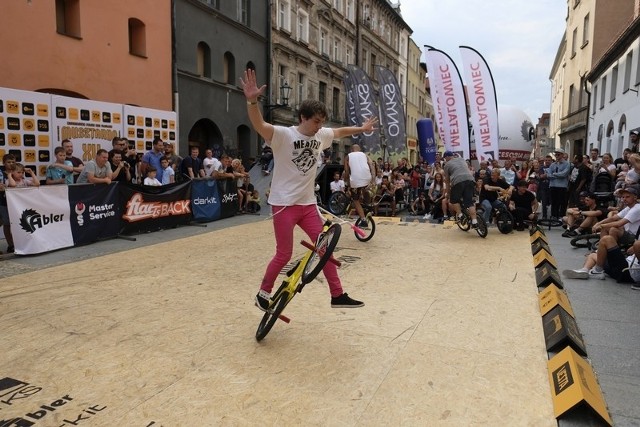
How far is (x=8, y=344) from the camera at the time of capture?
13.2 ft

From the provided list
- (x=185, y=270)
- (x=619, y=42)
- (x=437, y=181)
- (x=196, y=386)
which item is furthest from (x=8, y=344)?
(x=619, y=42)

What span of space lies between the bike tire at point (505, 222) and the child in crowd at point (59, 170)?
28.7 feet

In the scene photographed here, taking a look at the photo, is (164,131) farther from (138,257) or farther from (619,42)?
(619,42)

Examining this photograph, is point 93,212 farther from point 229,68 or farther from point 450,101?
point 229,68

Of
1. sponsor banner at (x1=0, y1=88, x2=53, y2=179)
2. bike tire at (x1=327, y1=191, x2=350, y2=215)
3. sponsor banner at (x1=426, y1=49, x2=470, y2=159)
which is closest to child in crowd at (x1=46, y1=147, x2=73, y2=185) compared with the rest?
sponsor banner at (x1=0, y1=88, x2=53, y2=179)

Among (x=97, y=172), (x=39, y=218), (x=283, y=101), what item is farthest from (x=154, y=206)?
(x=283, y=101)

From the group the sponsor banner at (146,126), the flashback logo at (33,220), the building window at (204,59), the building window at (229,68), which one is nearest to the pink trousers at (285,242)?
the flashback logo at (33,220)

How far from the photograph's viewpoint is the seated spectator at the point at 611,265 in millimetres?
5805

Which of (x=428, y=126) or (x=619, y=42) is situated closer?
(x=619, y=42)

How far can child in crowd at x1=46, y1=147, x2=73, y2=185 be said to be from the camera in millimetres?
9223

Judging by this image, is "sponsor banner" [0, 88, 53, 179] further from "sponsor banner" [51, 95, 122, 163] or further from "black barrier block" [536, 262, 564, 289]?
"black barrier block" [536, 262, 564, 289]

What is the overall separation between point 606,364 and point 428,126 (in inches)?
870

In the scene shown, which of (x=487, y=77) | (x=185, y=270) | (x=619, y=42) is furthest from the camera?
(x=619, y=42)

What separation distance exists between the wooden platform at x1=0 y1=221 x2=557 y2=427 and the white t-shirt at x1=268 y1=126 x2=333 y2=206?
1212mm
